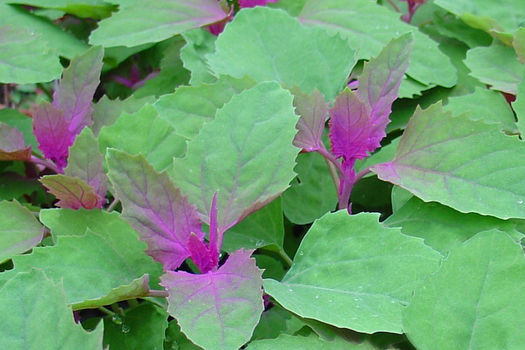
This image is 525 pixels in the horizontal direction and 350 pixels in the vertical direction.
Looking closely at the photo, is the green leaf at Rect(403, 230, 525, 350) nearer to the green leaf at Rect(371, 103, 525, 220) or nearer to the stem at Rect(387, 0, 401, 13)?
the green leaf at Rect(371, 103, 525, 220)

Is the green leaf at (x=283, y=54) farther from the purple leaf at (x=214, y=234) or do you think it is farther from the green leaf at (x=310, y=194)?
the purple leaf at (x=214, y=234)

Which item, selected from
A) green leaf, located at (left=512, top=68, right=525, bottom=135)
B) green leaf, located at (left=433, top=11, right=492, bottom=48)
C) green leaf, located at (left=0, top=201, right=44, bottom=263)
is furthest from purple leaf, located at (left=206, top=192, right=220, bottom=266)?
green leaf, located at (left=433, top=11, right=492, bottom=48)

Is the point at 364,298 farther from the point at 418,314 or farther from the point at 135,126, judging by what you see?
the point at 135,126

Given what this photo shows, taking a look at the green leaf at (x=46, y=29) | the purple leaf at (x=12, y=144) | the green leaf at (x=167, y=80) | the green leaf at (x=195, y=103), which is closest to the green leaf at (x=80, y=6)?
the green leaf at (x=46, y=29)

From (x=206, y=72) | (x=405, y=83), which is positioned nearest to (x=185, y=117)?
(x=206, y=72)

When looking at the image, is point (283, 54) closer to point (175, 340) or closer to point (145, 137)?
point (145, 137)

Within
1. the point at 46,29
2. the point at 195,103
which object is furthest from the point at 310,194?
the point at 46,29
